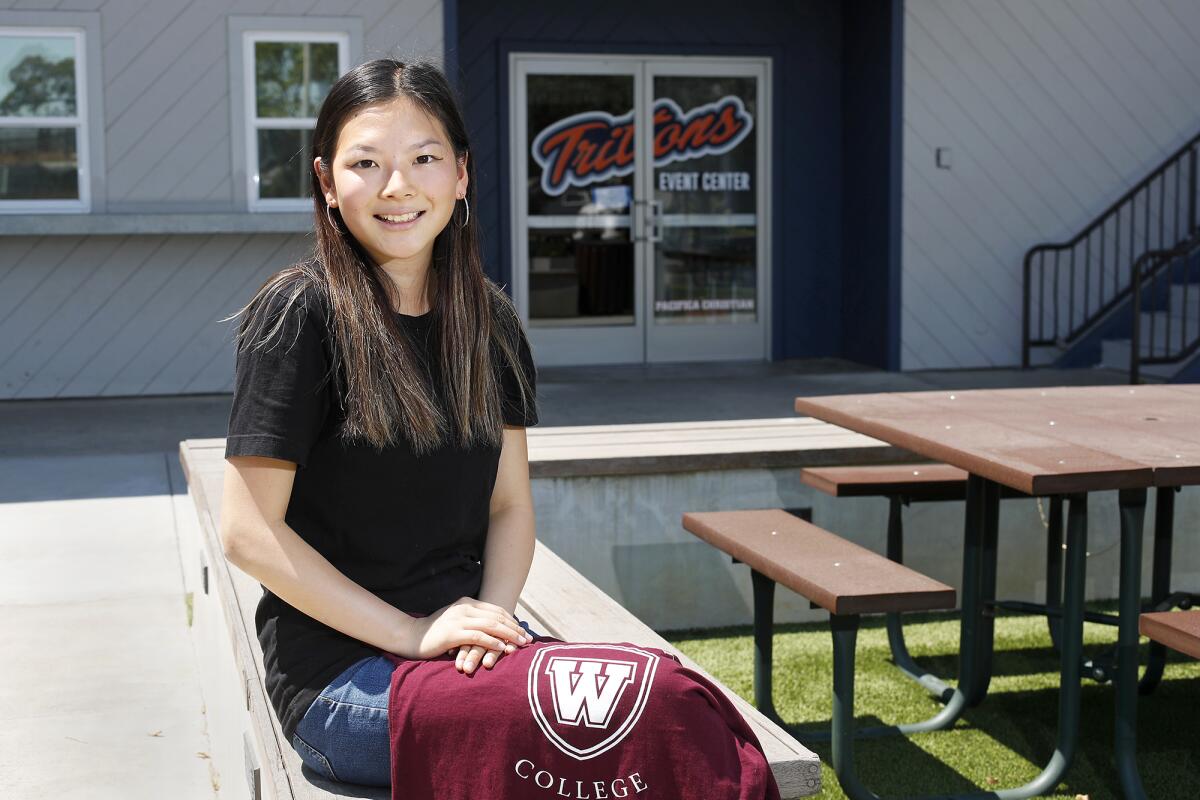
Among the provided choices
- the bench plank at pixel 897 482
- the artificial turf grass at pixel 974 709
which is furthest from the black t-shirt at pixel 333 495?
the bench plank at pixel 897 482

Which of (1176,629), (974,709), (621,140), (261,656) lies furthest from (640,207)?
(261,656)

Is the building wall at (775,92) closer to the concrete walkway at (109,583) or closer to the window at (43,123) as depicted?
the concrete walkway at (109,583)

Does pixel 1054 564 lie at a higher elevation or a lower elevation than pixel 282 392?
lower

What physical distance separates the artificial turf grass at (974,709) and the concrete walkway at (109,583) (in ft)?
5.15

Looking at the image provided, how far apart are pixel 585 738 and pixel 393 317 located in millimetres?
706

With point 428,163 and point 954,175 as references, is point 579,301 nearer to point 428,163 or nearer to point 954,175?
point 954,175

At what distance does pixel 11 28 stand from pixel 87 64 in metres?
0.46

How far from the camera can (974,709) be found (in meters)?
3.95

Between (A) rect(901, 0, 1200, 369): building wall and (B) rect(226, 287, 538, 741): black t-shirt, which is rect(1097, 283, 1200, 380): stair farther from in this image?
(B) rect(226, 287, 538, 741): black t-shirt

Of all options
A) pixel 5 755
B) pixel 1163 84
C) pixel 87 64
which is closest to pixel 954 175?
pixel 1163 84

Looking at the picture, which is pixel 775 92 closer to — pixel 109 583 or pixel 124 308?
pixel 124 308

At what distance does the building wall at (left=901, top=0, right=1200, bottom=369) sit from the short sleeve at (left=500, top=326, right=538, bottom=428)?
8.13 metres

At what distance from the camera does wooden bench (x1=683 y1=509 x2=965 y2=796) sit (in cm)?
306

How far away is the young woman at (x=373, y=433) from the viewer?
6.45 ft
